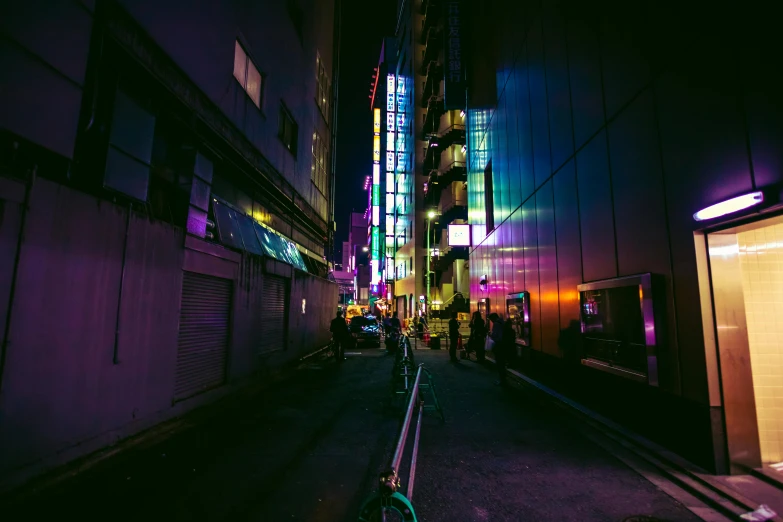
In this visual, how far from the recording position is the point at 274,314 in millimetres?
12875

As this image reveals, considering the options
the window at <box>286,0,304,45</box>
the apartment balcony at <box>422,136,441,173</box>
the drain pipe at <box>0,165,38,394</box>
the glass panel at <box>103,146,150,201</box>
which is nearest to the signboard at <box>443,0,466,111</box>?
the window at <box>286,0,304,45</box>

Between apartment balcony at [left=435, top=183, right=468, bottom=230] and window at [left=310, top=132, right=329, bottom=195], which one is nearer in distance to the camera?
window at [left=310, top=132, right=329, bottom=195]

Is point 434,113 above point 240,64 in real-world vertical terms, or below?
above

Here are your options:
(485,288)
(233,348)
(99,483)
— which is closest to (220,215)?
Answer: (233,348)

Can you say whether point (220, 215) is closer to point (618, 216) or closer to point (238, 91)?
point (238, 91)

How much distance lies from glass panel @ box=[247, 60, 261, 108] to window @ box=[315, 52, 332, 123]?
8433 mm

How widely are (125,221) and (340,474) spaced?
16.8 feet

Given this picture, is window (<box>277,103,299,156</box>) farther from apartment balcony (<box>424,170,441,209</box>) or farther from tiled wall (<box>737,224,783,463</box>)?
apartment balcony (<box>424,170,441,209</box>)

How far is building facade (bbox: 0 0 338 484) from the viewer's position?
4414 mm

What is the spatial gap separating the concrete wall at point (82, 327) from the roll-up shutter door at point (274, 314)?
172 inches

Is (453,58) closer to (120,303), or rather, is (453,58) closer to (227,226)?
(227,226)

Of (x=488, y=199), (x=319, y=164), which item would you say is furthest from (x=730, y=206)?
(x=319, y=164)

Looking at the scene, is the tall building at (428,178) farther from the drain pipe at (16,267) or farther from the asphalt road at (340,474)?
the drain pipe at (16,267)

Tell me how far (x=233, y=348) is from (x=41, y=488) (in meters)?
5.39
